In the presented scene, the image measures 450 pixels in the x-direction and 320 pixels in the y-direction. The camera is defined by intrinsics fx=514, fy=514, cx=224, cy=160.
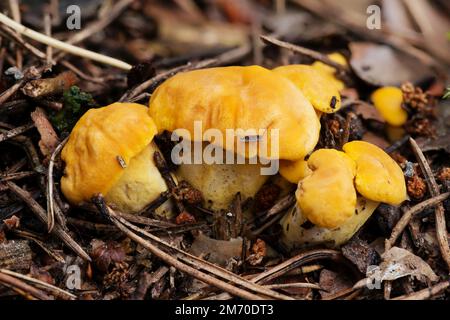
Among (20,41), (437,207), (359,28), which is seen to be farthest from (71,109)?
(359,28)

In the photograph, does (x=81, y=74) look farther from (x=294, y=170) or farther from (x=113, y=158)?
(x=294, y=170)

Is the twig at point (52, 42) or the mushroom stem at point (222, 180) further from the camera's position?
the twig at point (52, 42)

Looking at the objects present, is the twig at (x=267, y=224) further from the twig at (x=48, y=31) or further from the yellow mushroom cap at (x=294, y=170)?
the twig at (x=48, y=31)

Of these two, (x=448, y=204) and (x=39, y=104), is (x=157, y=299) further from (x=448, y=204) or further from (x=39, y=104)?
(x=448, y=204)

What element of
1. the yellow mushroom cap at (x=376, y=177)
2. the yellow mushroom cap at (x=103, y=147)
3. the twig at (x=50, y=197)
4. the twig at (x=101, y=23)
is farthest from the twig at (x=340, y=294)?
the twig at (x=101, y=23)

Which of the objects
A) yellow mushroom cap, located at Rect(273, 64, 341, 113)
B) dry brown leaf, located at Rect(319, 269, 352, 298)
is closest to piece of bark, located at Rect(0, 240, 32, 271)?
dry brown leaf, located at Rect(319, 269, 352, 298)
